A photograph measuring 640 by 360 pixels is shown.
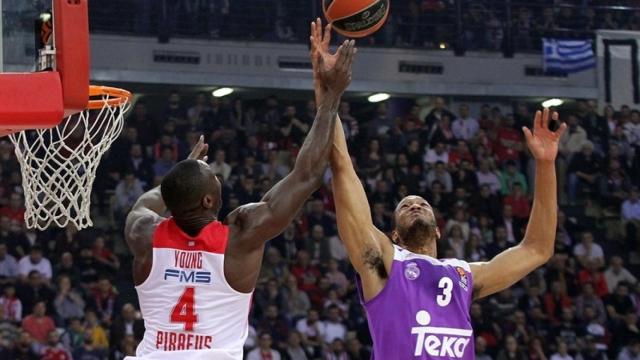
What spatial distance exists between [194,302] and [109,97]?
272 cm

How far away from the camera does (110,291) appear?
13492 mm

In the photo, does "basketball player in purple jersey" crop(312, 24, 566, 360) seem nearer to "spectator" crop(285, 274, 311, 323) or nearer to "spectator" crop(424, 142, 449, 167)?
"spectator" crop(285, 274, 311, 323)

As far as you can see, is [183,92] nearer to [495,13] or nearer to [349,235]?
[495,13]

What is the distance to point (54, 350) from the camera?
1250 cm

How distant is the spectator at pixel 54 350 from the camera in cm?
1248

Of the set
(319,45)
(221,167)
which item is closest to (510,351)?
(221,167)

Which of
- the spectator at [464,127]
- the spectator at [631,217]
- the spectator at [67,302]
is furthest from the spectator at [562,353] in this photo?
the spectator at [67,302]

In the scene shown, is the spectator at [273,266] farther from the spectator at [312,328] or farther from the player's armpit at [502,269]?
the player's armpit at [502,269]

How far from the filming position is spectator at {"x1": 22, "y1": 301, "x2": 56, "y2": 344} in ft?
41.4

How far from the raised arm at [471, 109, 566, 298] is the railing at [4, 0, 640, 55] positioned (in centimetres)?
1201

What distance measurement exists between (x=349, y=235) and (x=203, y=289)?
3.73 feet

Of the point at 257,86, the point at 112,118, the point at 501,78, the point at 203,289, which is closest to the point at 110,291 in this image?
the point at 257,86

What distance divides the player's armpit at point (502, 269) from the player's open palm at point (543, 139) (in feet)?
1.42

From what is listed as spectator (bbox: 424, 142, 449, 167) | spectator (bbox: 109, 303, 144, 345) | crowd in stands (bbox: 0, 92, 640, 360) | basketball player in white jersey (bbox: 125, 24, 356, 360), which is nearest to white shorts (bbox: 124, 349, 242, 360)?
basketball player in white jersey (bbox: 125, 24, 356, 360)
